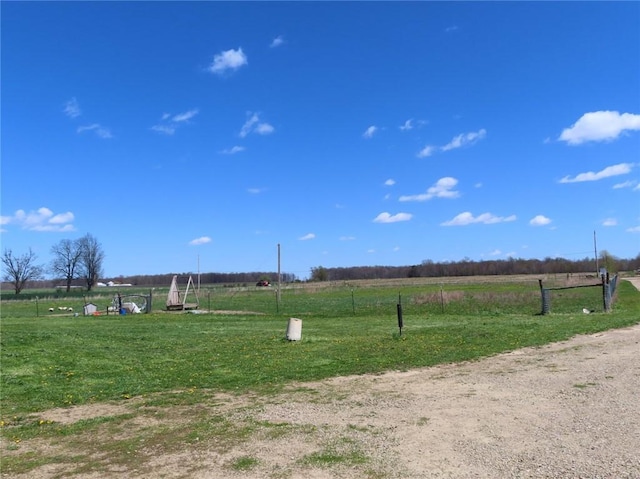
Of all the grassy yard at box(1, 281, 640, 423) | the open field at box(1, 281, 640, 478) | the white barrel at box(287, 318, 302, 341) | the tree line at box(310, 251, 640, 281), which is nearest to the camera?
the open field at box(1, 281, 640, 478)

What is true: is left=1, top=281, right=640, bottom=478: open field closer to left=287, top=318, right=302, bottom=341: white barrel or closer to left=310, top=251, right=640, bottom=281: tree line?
left=287, top=318, right=302, bottom=341: white barrel

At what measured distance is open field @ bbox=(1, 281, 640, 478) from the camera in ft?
16.8

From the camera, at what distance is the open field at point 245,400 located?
16.8 ft

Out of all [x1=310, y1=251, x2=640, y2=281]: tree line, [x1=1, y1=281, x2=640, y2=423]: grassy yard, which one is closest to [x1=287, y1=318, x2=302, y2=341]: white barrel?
[x1=1, y1=281, x2=640, y2=423]: grassy yard

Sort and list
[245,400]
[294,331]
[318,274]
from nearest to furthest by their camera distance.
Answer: [245,400]
[294,331]
[318,274]

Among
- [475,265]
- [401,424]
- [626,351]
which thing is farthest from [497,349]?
[475,265]

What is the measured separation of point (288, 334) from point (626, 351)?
28.2ft

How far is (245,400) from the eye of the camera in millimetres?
8000

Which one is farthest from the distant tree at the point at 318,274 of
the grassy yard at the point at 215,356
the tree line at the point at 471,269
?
the grassy yard at the point at 215,356

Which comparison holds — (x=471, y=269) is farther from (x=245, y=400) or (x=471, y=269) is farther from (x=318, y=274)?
(x=245, y=400)

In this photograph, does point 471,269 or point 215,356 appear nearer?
point 215,356

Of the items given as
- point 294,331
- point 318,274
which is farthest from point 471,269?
point 294,331

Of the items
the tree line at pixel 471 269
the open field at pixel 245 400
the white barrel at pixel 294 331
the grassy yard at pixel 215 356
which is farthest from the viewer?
the tree line at pixel 471 269

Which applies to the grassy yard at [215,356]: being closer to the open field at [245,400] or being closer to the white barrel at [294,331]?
the open field at [245,400]
